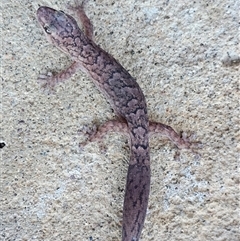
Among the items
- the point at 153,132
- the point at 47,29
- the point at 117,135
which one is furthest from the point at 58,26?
the point at 153,132

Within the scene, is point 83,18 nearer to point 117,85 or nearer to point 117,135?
point 117,85

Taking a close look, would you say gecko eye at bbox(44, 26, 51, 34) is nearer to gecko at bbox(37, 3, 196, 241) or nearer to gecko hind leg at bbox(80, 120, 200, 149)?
gecko at bbox(37, 3, 196, 241)

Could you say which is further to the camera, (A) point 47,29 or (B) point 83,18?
(B) point 83,18

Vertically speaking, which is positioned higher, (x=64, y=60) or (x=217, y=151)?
(x=64, y=60)

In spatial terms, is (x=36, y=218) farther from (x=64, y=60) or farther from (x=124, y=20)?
(x=124, y=20)

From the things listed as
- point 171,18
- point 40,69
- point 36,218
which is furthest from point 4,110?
point 171,18

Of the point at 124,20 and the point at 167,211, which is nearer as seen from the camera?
the point at 167,211

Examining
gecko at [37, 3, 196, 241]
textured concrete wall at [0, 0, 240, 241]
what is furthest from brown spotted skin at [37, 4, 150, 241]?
textured concrete wall at [0, 0, 240, 241]
